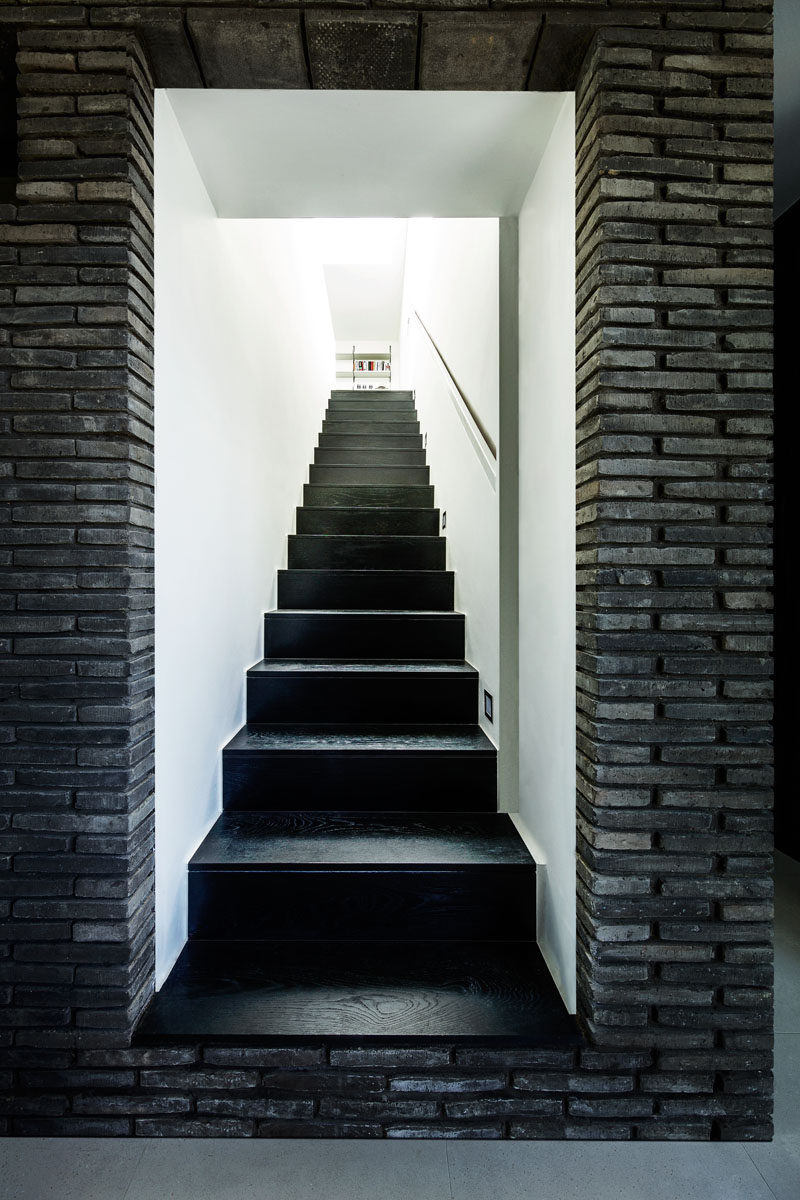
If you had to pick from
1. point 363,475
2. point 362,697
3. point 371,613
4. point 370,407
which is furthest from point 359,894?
point 370,407

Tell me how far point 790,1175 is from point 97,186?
2.51 metres

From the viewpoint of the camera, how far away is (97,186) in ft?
4.91

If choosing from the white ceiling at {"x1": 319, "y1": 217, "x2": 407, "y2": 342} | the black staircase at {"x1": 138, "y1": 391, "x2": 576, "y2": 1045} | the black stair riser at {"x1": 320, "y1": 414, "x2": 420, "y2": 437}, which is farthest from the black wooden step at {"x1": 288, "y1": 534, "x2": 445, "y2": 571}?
the white ceiling at {"x1": 319, "y1": 217, "x2": 407, "y2": 342}

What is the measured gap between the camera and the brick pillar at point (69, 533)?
1.49m

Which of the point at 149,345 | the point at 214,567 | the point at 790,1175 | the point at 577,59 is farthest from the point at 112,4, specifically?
the point at 790,1175

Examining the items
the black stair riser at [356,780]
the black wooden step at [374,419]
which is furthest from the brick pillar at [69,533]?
the black wooden step at [374,419]

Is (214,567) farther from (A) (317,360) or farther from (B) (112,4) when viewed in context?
(A) (317,360)

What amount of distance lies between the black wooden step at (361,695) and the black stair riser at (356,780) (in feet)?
1.20

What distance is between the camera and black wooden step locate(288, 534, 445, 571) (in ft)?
11.3

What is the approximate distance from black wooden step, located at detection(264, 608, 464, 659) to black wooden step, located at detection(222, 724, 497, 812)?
689mm

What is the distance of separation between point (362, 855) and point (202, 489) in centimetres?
116

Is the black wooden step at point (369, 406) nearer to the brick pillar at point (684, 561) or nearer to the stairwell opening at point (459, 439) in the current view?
the stairwell opening at point (459, 439)

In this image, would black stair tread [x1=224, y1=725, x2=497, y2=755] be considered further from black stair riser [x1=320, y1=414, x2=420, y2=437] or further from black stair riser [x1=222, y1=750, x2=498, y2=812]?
black stair riser [x1=320, y1=414, x2=420, y2=437]

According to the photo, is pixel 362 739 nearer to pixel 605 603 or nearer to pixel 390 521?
pixel 605 603
